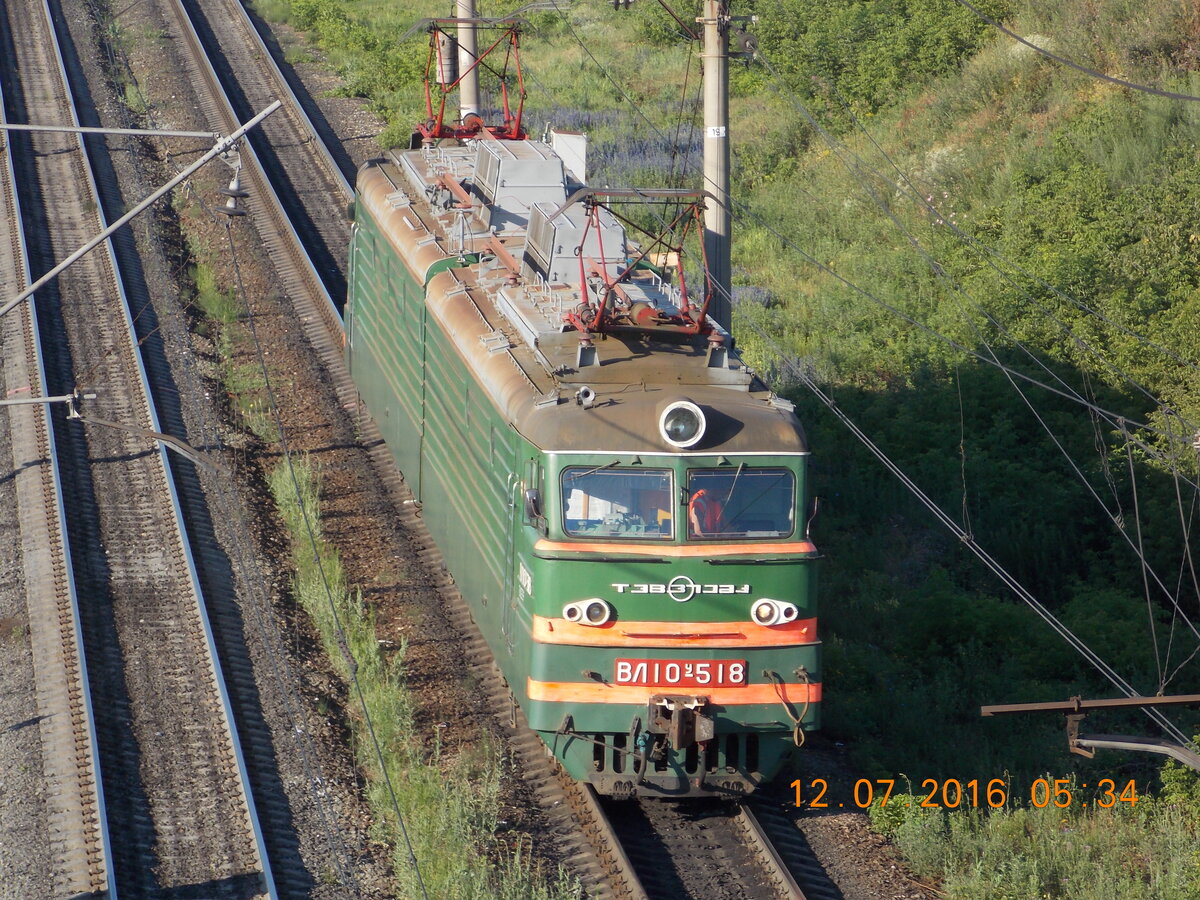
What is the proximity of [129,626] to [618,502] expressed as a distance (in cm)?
661

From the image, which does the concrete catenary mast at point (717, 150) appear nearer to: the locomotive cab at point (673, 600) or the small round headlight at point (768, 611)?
the locomotive cab at point (673, 600)

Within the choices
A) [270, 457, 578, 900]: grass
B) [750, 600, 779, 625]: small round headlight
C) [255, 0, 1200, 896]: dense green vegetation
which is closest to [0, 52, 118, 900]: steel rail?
[270, 457, 578, 900]: grass

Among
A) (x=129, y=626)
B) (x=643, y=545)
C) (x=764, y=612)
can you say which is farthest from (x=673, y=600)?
(x=129, y=626)

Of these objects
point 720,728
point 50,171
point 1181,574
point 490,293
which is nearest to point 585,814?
point 720,728

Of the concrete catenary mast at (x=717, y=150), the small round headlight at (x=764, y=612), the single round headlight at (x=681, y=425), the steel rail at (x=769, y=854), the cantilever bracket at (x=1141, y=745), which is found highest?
the concrete catenary mast at (x=717, y=150)

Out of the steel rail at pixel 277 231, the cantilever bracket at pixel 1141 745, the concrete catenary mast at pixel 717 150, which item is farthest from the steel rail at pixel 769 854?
the steel rail at pixel 277 231

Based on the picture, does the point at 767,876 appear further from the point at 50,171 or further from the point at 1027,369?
the point at 50,171

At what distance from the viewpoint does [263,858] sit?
11.7 m

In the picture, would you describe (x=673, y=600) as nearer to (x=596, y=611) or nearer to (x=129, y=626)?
(x=596, y=611)

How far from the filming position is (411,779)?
12.8m

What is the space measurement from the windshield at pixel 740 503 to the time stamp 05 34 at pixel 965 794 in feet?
8.89

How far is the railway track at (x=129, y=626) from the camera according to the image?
12.0 metres

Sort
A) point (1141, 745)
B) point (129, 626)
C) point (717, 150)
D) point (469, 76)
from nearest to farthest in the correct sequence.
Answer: point (1141, 745)
point (717, 150)
point (129, 626)
point (469, 76)

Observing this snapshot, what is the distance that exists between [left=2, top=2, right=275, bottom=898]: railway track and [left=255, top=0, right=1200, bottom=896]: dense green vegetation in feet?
18.3
